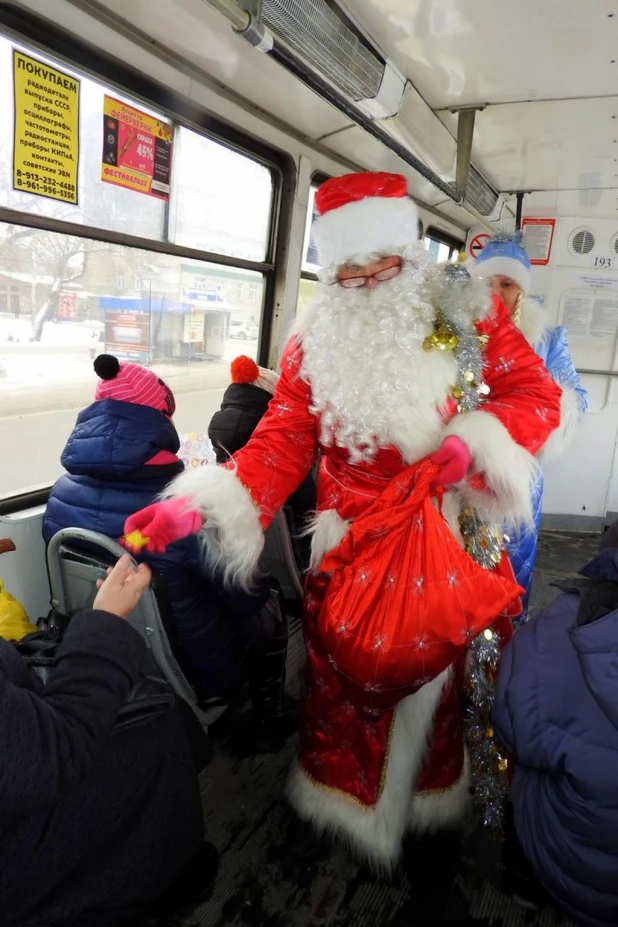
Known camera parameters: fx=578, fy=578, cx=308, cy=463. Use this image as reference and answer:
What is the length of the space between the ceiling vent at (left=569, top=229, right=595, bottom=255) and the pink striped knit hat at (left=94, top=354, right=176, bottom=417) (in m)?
4.22

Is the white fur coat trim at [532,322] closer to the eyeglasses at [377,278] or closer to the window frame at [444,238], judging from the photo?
the eyeglasses at [377,278]

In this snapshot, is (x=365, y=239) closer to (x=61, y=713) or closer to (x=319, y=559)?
(x=319, y=559)

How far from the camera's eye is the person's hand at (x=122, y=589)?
1253 millimetres

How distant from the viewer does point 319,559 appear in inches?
66.8

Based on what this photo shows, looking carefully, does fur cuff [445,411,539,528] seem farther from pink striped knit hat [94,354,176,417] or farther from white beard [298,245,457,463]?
pink striped knit hat [94,354,176,417]

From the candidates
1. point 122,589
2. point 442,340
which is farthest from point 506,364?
point 122,589

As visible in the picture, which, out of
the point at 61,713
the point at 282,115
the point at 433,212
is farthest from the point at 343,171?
the point at 61,713

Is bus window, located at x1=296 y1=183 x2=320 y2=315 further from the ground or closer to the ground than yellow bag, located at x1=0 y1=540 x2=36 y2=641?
further from the ground

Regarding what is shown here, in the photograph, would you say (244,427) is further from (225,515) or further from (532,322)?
(532,322)

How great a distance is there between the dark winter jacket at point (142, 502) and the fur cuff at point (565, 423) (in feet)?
6.06

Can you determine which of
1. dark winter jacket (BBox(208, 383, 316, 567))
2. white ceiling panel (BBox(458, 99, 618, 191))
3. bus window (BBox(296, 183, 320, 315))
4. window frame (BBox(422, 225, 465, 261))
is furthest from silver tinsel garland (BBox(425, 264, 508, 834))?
window frame (BBox(422, 225, 465, 261))

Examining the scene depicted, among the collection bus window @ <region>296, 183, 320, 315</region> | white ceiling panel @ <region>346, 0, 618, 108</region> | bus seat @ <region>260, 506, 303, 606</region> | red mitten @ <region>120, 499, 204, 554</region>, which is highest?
white ceiling panel @ <region>346, 0, 618, 108</region>

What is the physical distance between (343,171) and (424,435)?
98.2 inches

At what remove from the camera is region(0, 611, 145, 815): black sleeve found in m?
0.92
